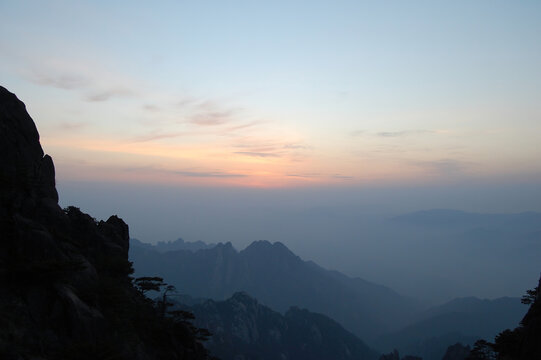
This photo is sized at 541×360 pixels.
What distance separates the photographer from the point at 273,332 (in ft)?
587

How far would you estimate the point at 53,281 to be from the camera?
2519 centimetres

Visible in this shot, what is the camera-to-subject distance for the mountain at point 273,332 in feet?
530

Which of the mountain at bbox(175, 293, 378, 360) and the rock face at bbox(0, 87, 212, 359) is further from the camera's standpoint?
the mountain at bbox(175, 293, 378, 360)

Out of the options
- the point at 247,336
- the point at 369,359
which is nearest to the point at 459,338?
the point at 369,359

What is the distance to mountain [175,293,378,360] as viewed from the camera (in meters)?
162

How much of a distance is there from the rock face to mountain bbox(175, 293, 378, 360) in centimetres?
12540

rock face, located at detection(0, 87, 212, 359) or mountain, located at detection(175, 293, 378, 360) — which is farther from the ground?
rock face, located at detection(0, 87, 212, 359)

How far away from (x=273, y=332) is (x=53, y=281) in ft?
566

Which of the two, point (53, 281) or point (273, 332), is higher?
point (53, 281)

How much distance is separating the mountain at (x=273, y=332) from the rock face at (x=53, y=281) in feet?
411

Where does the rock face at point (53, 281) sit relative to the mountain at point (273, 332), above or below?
above

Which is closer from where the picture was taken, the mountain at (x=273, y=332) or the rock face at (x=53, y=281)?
the rock face at (x=53, y=281)

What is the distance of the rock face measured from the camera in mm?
22125

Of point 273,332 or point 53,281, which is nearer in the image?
point 53,281
